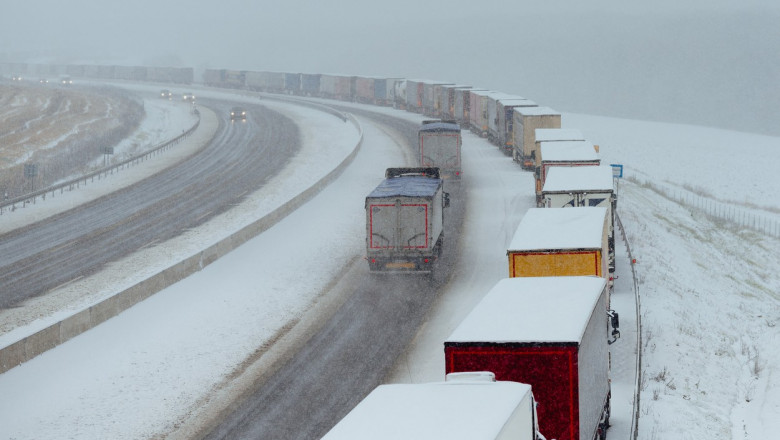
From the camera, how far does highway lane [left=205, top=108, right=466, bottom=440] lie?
20875 mm

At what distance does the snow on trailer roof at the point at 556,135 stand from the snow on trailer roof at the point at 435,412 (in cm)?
3472

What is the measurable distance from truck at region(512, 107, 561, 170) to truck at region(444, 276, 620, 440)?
3481 centimetres

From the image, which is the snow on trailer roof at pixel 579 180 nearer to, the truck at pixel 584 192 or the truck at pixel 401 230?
the truck at pixel 584 192

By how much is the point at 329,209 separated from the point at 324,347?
751 inches

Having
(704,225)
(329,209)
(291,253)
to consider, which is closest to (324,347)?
(291,253)

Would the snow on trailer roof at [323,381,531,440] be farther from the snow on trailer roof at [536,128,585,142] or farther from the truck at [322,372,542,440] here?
the snow on trailer roof at [536,128,585,142]

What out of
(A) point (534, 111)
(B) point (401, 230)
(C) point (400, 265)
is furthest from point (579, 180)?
(A) point (534, 111)

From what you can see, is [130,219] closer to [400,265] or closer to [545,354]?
[400,265]

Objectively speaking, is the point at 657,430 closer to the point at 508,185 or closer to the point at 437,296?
→ the point at 437,296

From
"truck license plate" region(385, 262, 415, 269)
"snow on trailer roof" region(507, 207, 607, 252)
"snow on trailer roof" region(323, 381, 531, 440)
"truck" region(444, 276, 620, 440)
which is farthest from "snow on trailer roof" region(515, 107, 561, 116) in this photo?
"snow on trailer roof" region(323, 381, 531, 440)

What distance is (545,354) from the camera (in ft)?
45.5

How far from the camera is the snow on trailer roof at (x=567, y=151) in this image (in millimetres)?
38219

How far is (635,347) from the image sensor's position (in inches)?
969

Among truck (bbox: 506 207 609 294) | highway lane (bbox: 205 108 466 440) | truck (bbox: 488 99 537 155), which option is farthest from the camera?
truck (bbox: 488 99 537 155)
